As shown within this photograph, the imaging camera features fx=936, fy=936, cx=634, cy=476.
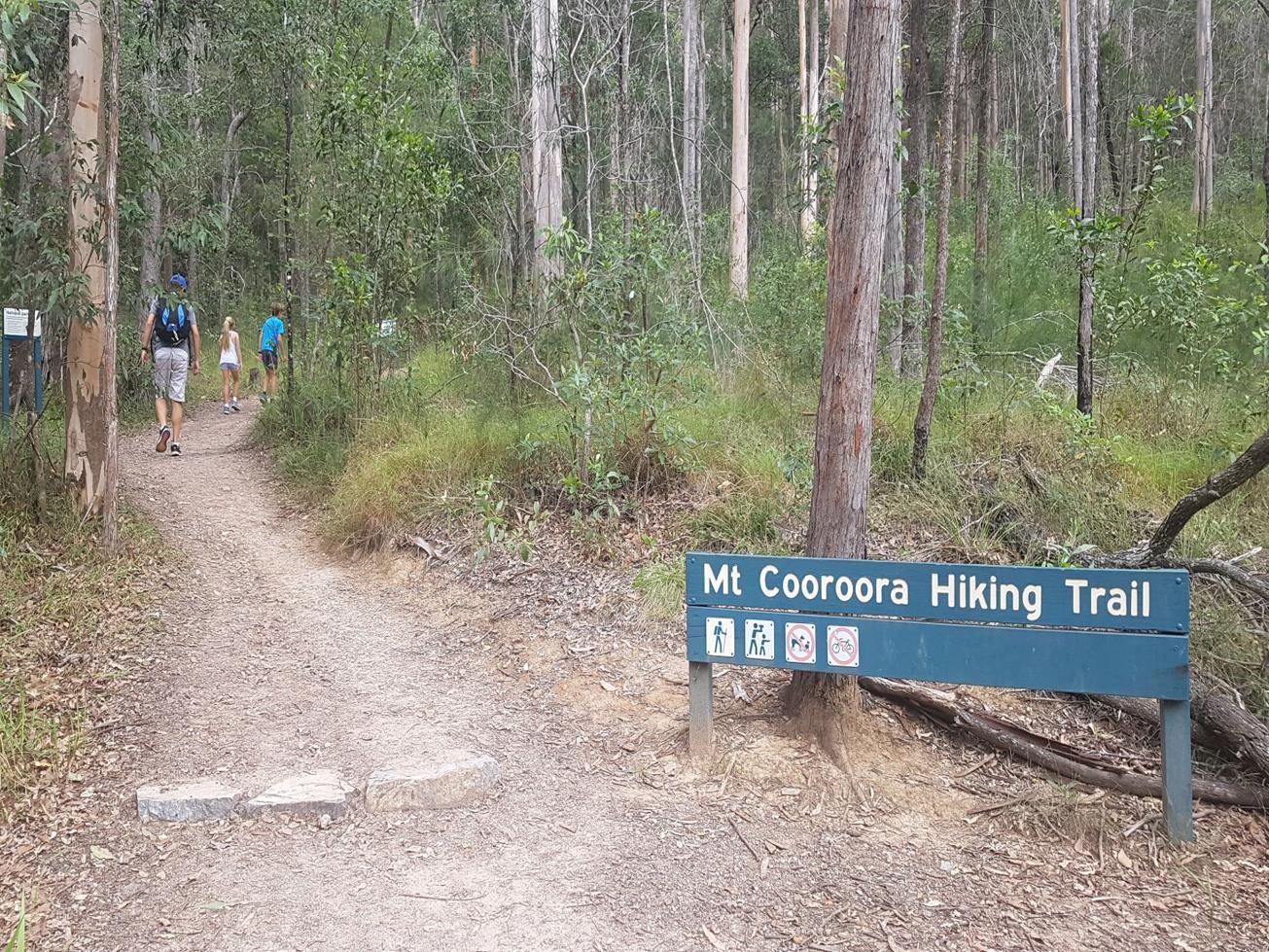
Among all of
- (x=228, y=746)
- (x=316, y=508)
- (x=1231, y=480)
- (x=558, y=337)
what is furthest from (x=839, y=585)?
(x=316, y=508)

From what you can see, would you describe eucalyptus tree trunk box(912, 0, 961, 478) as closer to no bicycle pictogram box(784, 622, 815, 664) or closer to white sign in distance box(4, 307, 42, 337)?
no bicycle pictogram box(784, 622, 815, 664)

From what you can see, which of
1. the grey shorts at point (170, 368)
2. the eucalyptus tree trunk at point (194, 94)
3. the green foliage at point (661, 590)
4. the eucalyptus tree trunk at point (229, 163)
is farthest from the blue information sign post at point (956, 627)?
the eucalyptus tree trunk at point (229, 163)

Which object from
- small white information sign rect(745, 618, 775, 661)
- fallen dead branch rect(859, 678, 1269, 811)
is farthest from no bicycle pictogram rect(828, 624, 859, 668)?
fallen dead branch rect(859, 678, 1269, 811)

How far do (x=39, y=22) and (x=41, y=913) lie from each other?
694 centimetres

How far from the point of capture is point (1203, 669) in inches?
199

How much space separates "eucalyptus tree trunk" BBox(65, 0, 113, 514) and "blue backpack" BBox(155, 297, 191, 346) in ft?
9.99

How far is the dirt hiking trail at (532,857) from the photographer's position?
11.1 ft

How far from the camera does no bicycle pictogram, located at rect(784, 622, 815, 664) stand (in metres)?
4.30

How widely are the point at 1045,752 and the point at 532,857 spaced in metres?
2.48

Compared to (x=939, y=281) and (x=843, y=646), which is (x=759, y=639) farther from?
(x=939, y=281)

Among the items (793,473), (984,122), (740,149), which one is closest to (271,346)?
(740,149)

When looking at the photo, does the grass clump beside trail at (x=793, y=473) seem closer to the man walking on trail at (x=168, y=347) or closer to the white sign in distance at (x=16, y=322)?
the man walking on trail at (x=168, y=347)

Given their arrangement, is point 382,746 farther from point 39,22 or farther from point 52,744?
point 39,22

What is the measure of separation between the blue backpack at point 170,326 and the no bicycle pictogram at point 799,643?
819 centimetres
